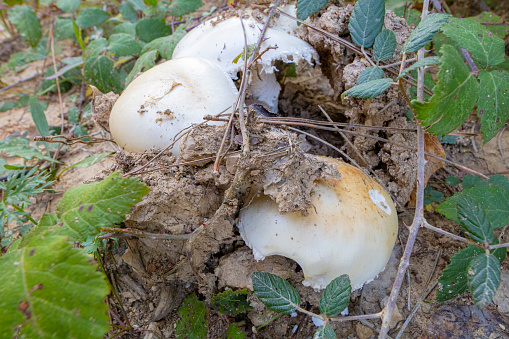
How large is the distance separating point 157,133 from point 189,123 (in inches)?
6.9

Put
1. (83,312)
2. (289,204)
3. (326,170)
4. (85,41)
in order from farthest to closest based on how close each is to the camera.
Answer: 1. (85,41)
2. (326,170)
3. (289,204)
4. (83,312)

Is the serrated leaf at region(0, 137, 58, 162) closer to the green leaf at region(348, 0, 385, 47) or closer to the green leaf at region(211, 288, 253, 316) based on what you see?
the green leaf at region(211, 288, 253, 316)

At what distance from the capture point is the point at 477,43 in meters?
1.61

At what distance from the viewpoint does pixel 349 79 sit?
6.41 feet

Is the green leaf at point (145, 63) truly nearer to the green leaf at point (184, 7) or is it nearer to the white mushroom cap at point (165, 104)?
the white mushroom cap at point (165, 104)

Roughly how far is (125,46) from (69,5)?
3.54 feet

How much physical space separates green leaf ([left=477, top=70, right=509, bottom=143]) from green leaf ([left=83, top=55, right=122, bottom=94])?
2455mm

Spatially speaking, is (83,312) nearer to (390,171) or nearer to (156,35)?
(390,171)

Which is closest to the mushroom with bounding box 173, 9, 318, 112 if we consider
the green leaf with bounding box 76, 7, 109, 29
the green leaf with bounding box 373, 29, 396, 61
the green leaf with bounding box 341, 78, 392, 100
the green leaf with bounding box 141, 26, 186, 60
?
the green leaf with bounding box 141, 26, 186, 60

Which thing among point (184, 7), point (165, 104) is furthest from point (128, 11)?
point (165, 104)

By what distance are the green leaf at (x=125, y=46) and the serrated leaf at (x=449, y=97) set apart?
2.18m

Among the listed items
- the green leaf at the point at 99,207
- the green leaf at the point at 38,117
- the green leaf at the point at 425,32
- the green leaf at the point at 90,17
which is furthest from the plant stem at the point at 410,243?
the green leaf at the point at 90,17

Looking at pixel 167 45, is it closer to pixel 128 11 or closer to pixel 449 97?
pixel 128 11

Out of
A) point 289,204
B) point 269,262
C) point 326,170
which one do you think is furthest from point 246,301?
point 326,170
